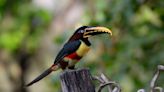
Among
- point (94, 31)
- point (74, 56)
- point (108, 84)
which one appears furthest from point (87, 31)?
point (108, 84)

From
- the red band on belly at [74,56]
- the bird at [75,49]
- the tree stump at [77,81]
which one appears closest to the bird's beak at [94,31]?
the bird at [75,49]

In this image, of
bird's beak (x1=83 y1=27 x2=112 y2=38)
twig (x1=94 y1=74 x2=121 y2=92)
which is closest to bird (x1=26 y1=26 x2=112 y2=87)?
bird's beak (x1=83 y1=27 x2=112 y2=38)

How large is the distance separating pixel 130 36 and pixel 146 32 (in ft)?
0.50

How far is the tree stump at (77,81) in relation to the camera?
8.10 feet

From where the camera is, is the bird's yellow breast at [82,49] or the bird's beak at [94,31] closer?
the bird's beak at [94,31]

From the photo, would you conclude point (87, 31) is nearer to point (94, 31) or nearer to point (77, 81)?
point (94, 31)

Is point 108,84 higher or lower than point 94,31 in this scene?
lower

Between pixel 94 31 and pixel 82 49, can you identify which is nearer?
pixel 94 31

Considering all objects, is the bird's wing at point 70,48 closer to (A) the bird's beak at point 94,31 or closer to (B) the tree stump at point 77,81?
(A) the bird's beak at point 94,31

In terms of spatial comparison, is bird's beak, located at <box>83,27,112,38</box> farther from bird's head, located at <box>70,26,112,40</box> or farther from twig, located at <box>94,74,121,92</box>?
twig, located at <box>94,74,121,92</box>

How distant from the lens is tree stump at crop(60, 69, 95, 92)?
247 cm

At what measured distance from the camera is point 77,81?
2.48 meters

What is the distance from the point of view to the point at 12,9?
321 inches

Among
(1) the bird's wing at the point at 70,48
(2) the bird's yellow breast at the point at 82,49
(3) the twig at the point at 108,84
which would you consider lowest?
(3) the twig at the point at 108,84
